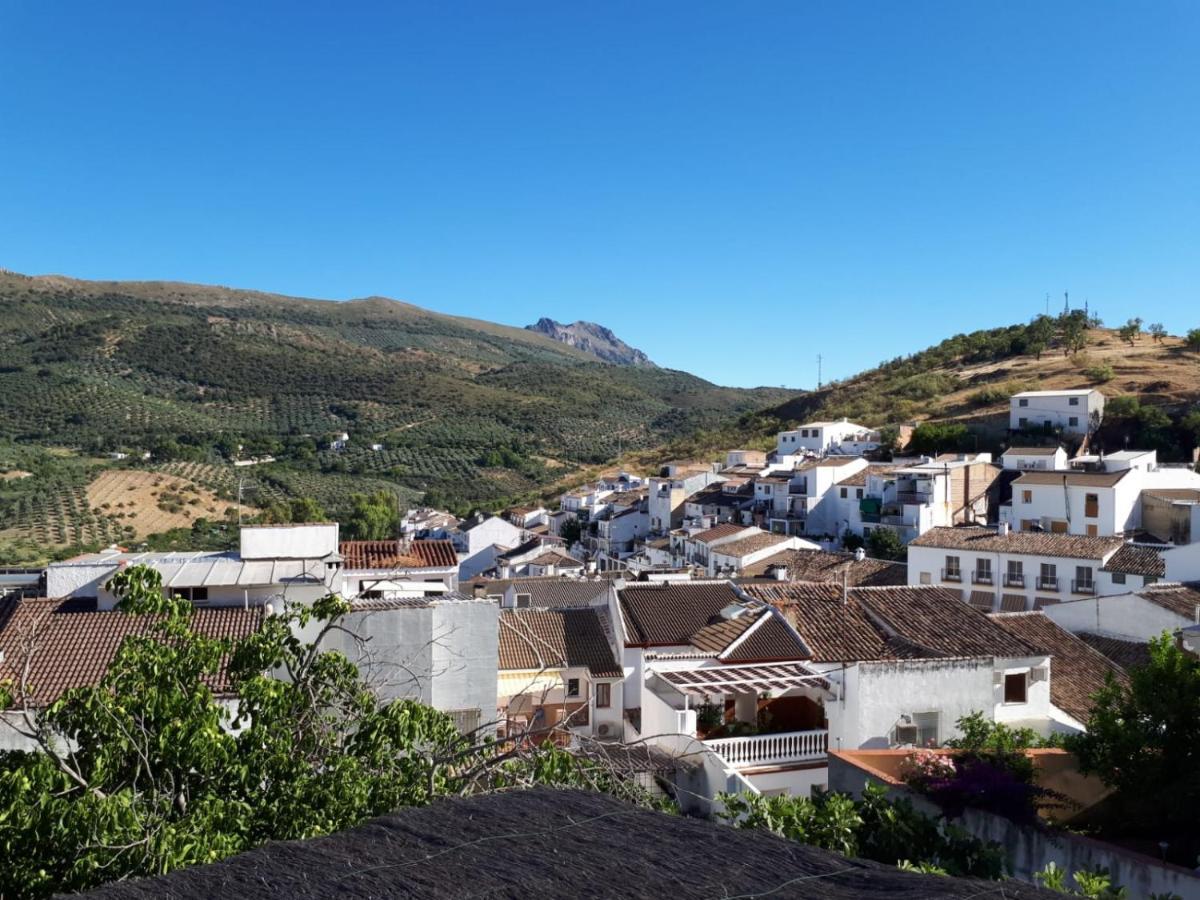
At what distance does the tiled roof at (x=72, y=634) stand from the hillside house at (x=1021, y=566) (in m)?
27.4

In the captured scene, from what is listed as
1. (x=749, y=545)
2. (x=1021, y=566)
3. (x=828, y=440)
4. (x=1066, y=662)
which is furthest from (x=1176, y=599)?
(x=828, y=440)

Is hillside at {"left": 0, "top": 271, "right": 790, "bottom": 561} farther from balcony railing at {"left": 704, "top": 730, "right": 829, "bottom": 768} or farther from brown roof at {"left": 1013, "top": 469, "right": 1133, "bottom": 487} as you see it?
balcony railing at {"left": 704, "top": 730, "right": 829, "bottom": 768}

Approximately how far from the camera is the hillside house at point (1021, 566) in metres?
31.8

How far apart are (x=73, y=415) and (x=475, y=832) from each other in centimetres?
8955

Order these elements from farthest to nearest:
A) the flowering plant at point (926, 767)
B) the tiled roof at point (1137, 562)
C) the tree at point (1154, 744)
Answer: the tiled roof at point (1137, 562)
the flowering plant at point (926, 767)
the tree at point (1154, 744)

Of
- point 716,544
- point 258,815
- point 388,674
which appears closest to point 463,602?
point 388,674

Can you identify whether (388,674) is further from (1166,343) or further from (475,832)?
(1166,343)

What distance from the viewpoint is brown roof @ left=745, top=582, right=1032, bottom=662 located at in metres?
15.8

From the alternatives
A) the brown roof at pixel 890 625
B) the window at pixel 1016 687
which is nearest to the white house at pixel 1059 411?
the brown roof at pixel 890 625

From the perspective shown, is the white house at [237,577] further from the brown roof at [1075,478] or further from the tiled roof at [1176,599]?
the brown roof at [1075,478]

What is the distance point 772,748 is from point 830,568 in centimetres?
2595

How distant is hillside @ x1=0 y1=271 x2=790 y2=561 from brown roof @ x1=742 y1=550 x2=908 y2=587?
34.4 metres

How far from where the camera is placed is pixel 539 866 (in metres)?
5.16

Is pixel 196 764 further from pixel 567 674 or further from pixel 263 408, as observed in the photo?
pixel 263 408
